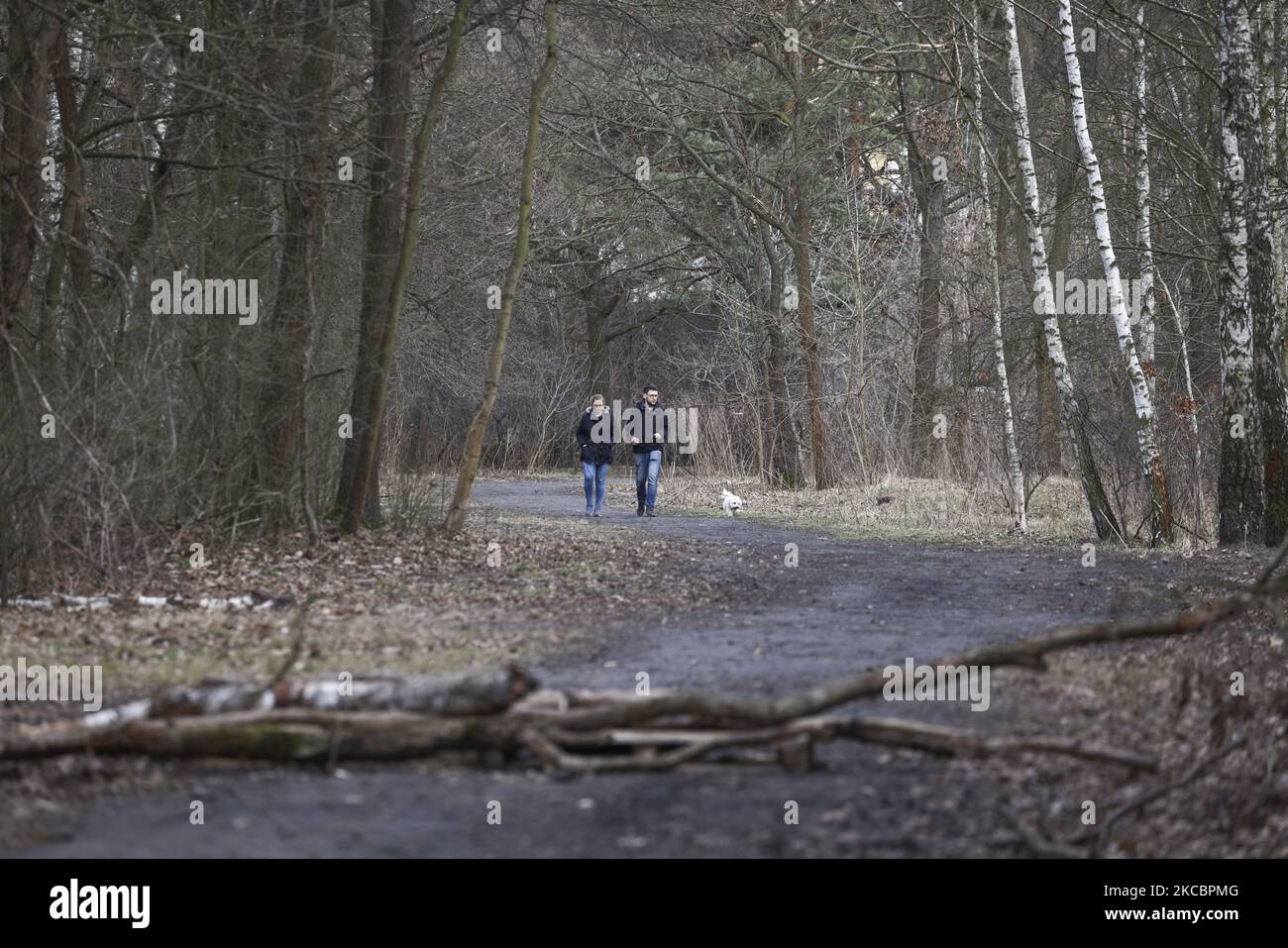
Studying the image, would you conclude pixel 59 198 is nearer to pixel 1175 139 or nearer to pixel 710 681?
pixel 710 681

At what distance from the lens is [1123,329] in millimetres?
19500

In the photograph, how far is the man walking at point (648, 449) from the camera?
85.5ft

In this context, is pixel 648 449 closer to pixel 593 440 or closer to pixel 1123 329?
pixel 593 440

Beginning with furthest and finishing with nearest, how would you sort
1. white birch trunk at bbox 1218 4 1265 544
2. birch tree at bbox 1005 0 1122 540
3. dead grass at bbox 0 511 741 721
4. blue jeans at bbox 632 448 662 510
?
blue jeans at bbox 632 448 662 510 < birch tree at bbox 1005 0 1122 540 < white birch trunk at bbox 1218 4 1265 544 < dead grass at bbox 0 511 741 721

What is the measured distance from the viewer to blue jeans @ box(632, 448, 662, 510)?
27.1 metres

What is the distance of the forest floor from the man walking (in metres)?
6.83

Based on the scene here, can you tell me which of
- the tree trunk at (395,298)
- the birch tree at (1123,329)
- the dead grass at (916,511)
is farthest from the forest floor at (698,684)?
the dead grass at (916,511)

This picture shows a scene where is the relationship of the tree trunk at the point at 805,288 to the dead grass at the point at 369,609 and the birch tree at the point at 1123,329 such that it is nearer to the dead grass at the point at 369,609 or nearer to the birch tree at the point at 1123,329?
the dead grass at the point at 369,609

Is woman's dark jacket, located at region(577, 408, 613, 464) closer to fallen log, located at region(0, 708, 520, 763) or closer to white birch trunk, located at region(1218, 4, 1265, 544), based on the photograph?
white birch trunk, located at region(1218, 4, 1265, 544)

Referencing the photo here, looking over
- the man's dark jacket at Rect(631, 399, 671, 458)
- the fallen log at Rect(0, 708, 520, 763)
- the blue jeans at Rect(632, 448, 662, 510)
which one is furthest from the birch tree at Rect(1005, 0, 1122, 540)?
the fallen log at Rect(0, 708, 520, 763)

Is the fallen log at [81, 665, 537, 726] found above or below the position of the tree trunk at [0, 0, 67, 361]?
below

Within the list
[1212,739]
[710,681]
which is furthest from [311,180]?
[1212,739]

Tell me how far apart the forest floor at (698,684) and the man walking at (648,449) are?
6.83m

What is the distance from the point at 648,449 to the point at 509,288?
8.29 meters
